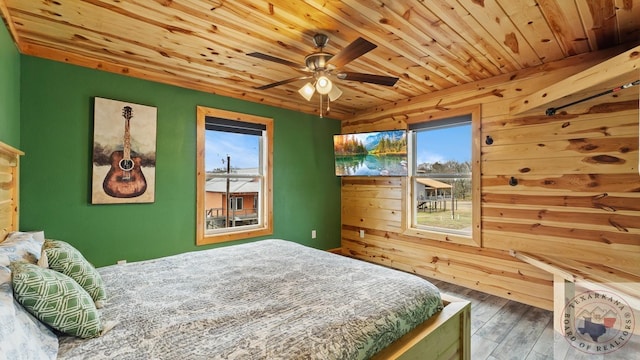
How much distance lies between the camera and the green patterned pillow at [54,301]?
1035 millimetres

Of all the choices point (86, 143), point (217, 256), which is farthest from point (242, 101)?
point (217, 256)

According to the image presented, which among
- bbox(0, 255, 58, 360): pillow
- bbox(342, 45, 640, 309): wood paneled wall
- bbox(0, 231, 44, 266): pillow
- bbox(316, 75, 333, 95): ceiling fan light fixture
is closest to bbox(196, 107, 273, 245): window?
bbox(0, 231, 44, 266): pillow

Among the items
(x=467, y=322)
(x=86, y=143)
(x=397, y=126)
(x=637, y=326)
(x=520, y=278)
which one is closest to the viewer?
(x=467, y=322)

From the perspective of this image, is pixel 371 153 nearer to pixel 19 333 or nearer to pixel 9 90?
pixel 9 90

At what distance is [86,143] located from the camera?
2684mm

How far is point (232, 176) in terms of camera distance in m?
3.74

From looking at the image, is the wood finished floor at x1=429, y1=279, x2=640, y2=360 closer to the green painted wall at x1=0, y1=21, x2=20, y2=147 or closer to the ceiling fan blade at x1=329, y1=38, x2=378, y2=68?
the ceiling fan blade at x1=329, y1=38, x2=378, y2=68

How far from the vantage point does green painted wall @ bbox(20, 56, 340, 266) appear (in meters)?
Result: 2.46

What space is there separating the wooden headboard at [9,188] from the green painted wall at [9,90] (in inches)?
4.6

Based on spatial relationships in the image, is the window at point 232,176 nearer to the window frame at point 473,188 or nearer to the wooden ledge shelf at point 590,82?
the window frame at point 473,188

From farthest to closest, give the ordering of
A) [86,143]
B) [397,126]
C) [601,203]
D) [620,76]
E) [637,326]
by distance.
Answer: [397,126] → [86,143] → [601,203] → [637,326] → [620,76]

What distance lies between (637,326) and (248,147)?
4255 millimetres

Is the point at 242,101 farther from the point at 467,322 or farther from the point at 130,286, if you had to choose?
the point at 467,322

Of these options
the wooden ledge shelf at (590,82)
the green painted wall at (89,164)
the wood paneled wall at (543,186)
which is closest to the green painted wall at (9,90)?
the green painted wall at (89,164)
